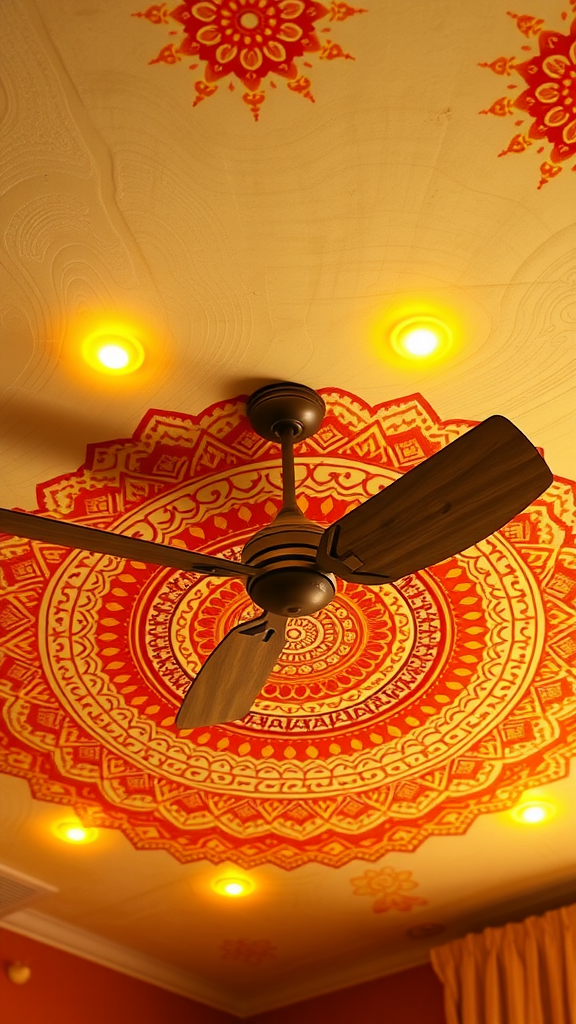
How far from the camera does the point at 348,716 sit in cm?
241

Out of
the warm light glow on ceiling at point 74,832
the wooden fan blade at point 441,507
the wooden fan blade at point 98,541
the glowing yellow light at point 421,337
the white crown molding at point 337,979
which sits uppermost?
the glowing yellow light at point 421,337

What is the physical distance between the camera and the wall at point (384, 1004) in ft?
11.0

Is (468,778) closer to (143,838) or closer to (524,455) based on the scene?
(143,838)

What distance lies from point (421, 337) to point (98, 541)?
657 mm

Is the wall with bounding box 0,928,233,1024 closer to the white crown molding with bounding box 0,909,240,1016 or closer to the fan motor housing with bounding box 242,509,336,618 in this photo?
the white crown molding with bounding box 0,909,240,1016

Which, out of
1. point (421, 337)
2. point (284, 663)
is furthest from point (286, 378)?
point (284, 663)

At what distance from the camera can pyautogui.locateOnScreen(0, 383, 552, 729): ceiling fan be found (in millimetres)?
1393

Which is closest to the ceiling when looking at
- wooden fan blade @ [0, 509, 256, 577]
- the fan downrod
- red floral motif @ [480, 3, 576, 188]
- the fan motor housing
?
red floral motif @ [480, 3, 576, 188]

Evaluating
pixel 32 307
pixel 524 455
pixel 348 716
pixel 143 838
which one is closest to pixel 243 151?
pixel 32 307

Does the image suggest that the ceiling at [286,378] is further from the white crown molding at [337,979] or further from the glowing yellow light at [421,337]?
the white crown molding at [337,979]

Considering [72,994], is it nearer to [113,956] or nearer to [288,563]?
[113,956]

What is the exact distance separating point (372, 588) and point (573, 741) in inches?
31.7

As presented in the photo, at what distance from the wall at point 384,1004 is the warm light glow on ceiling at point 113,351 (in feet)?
8.68

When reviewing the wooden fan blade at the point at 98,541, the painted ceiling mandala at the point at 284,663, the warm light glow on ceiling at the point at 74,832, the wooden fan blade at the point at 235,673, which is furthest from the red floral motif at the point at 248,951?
the wooden fan blade at the point at 98,541
